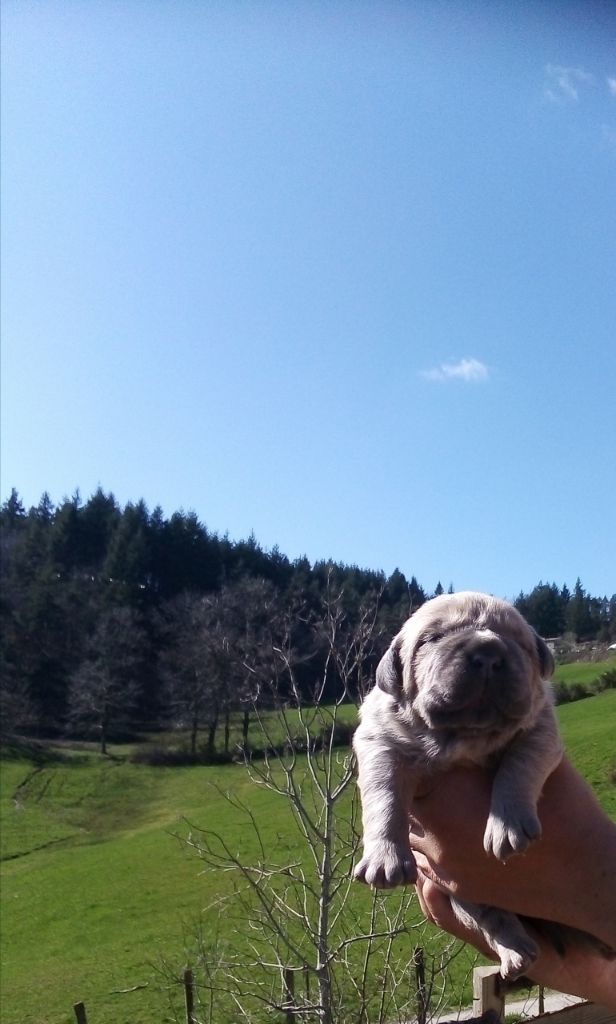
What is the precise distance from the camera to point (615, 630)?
103ft

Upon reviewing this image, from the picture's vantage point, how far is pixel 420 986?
7.26 m

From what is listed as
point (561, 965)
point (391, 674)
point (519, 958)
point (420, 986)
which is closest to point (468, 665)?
point (391, 674)

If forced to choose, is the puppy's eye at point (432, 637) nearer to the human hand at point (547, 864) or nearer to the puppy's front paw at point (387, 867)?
the human hand at point (547, 864)

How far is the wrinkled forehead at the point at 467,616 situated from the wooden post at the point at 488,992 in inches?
118

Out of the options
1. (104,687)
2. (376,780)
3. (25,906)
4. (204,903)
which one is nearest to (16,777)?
(104,687)

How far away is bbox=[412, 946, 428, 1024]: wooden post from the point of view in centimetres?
693

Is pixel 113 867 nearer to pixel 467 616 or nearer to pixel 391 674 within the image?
pixel 391 674

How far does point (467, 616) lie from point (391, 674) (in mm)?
412

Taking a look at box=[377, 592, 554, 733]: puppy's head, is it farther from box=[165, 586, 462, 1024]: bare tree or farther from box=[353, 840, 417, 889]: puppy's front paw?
box=[165, 586, 462, 1024]: bare tree

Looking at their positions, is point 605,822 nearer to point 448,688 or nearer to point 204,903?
point 448,688

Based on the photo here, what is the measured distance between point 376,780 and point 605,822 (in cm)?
85

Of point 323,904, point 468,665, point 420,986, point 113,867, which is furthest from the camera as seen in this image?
point 113,867

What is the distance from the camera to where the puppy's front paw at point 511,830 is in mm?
2799

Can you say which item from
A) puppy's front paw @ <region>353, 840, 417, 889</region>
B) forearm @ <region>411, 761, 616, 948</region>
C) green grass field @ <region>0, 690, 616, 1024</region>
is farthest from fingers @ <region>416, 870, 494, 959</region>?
green grass field @ <region>0, 690, 616, 1024</region>
